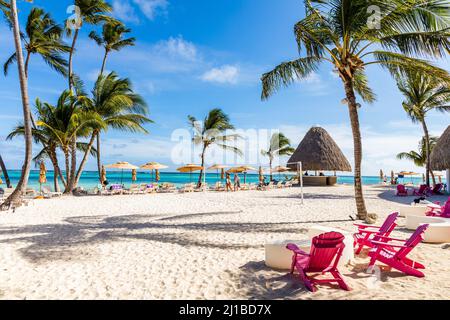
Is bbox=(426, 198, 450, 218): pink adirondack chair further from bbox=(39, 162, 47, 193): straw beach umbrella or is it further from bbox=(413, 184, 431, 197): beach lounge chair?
bbox=(39, 162, 47, 193): straw beach umbrella

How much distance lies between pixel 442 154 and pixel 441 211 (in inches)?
473

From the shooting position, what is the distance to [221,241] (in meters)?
6.18

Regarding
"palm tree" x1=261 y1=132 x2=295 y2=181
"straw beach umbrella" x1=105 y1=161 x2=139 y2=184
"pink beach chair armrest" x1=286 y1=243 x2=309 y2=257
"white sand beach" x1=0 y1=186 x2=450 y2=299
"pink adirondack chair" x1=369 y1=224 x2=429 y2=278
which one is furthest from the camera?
"palm tree" x1=261 y1=132 x2=295 y2=181

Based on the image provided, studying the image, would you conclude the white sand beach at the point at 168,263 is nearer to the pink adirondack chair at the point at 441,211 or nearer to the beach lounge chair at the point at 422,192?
the pink adirondack chair at the point at 441,211

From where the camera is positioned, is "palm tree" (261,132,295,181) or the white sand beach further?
"palm tree" (261,132,295,181)

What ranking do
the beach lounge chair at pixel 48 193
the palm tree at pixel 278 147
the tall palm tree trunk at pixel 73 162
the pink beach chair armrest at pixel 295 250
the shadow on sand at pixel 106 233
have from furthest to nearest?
the palm tree at pixel 278 147 < the tall palm tree trunk at pixel 73 162 < the beach lounge chair at pixel 48 193 < the shadow on sand at pixel 106 233 < the pink beach chair armrest at pixel 295 250

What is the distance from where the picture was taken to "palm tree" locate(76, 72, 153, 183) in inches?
701

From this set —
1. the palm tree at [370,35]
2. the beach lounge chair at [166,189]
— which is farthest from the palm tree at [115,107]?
the palm tree at [370,35]

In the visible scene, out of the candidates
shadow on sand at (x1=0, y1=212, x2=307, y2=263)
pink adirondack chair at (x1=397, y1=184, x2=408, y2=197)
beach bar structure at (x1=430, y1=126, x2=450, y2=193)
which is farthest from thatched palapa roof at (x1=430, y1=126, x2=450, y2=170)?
shadow on sand at (x1=0, y1=212, x2=307, y2=263)

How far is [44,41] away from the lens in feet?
53.3

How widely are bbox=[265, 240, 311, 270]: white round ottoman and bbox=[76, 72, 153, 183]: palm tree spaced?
50.1 feet

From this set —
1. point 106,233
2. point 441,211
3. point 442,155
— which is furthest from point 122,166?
point 442,155

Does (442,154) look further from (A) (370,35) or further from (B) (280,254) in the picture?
(B) (280,254)

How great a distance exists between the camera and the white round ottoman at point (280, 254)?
4.32 meters
